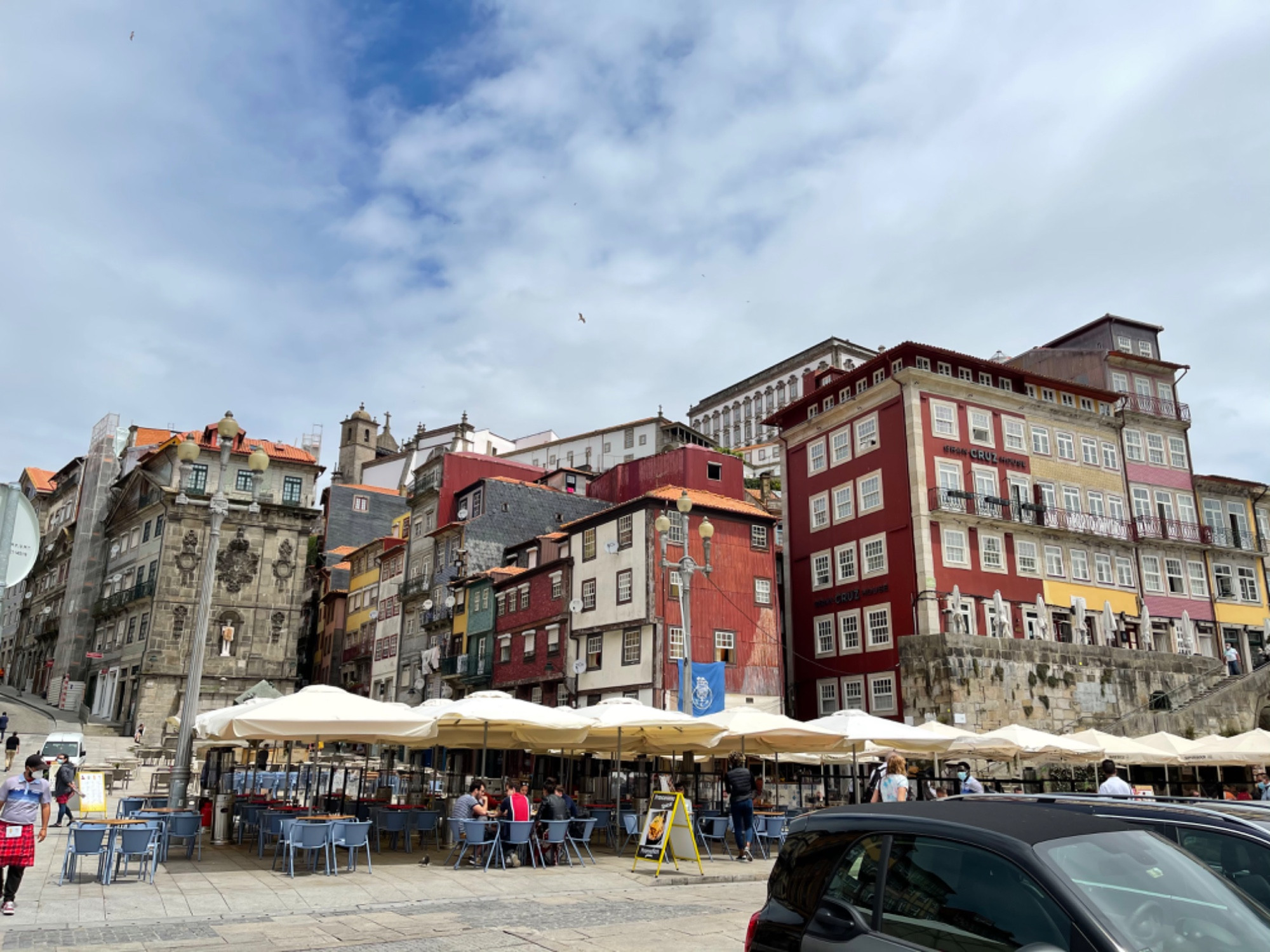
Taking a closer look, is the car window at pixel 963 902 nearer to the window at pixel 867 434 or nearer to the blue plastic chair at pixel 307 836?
the blue plastic chair at pixel 307 836

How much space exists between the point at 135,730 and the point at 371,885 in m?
42.4

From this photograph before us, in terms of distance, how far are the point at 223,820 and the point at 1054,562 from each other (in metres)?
31.3

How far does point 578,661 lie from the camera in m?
39.0

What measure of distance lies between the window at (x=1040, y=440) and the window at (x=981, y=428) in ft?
7.74

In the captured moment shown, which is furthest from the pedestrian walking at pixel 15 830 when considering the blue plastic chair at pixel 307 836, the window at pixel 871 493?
the window at pixel 871 493

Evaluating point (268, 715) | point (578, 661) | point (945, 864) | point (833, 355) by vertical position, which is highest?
point (833, 355)

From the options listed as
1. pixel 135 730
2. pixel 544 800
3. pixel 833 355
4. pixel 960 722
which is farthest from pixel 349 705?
pixel 833 355

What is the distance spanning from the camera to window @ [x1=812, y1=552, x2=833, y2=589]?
39750 millimetres

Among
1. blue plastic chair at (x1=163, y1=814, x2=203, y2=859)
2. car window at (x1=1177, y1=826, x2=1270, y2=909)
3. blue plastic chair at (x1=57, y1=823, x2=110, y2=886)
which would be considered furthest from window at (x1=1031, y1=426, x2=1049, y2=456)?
car window at (x1=1177, y1=826, x2=1270, y2=909)

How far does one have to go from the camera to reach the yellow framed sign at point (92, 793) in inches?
671

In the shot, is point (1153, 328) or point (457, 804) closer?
point (457, 804)

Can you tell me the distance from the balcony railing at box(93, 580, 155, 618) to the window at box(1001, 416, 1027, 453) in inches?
1748

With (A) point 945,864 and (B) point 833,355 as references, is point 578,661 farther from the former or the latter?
(B) point 833,355

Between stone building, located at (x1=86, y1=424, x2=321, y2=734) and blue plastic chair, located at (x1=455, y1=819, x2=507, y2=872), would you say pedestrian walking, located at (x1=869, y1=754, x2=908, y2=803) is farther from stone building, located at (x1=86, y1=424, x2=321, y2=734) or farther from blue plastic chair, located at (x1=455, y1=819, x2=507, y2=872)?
stone building, located at (x1=86, y1=424, x2=321, y2=734)
